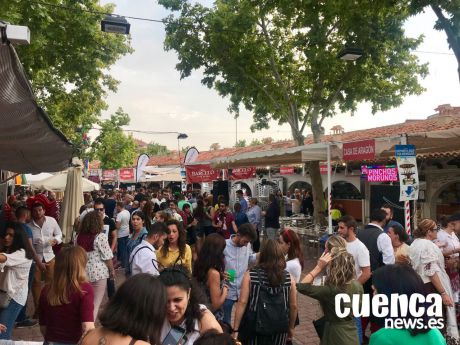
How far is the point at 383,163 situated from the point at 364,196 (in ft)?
8.91

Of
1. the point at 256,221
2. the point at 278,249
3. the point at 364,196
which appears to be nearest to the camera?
the point at 278,249

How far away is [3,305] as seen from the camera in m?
4.31

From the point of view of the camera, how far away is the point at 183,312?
2.57 meters

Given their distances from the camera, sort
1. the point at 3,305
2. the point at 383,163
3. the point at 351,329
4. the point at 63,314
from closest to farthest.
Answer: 1. the point at 63,314
2. the point at 351,329
3. the point at 3,305
4. the point at 383,163

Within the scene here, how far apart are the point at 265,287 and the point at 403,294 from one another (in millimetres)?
1325

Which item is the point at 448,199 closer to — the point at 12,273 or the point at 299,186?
the point at 299,186

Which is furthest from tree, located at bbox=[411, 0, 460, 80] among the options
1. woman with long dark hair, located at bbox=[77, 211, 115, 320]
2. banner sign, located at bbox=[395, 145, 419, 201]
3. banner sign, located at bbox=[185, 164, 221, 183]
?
banner sign, located at bbox=[185, 164, 221, 183]

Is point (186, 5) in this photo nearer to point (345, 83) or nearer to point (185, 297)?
point (345, 83)

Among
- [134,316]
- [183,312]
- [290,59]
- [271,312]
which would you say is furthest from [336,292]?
[290,59]

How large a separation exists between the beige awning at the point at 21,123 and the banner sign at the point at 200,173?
8.84 meters

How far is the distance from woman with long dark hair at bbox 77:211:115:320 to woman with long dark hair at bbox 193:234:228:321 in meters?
1.83

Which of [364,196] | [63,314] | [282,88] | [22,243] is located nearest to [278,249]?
[63,314]

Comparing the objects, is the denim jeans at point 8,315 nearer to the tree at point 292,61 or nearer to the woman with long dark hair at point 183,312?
the woman with long dark hair at point 183,312

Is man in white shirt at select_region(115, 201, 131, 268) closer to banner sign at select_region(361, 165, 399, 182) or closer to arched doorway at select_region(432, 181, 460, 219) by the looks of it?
banner sign at select_region(361, 165, 399, 182)
